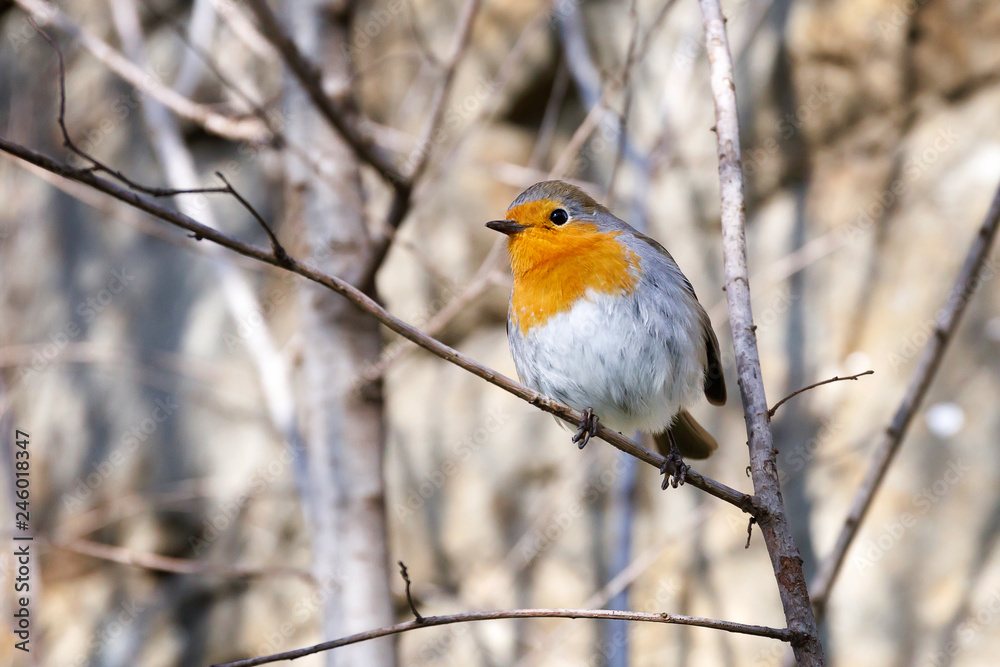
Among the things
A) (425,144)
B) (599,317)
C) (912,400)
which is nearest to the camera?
(912,400)

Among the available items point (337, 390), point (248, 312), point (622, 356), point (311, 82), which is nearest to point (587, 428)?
point (622, 356)

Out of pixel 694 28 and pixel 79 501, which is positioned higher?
pixel 694 28

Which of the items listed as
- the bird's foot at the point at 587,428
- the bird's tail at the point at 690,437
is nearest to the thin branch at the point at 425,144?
the bird's foot at the point at 587,428

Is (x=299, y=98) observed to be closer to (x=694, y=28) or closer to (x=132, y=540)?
(x=694, y=28)

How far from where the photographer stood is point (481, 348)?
4.75 m

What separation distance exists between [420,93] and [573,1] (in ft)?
3.67

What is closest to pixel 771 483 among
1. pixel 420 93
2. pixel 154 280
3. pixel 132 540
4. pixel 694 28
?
pixel 694 28

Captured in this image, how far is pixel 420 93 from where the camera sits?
4.96m

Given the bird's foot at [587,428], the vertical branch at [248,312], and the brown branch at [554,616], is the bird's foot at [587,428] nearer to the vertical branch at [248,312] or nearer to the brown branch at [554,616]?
the brown branch at [554,616]

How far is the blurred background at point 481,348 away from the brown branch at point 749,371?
0.71 meters

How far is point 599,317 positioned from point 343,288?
1080 millimetres

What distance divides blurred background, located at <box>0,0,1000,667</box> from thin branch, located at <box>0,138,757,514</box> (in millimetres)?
1356

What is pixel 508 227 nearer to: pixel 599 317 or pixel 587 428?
pixel 599 317

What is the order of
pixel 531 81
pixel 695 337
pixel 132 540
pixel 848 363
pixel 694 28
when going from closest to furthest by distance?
pixel 695 337 < pixel 848 363 < pixel 694 28 < pixel 531 81 < pixel 132 540
